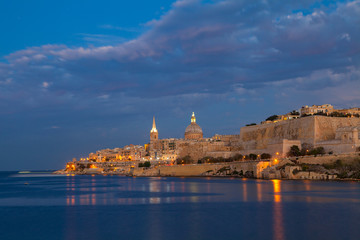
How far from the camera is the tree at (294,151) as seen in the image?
39.8m

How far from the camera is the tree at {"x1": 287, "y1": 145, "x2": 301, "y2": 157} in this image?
39.8 meters

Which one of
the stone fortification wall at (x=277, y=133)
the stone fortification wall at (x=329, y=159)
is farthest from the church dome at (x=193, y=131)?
the stone fortification wall at (x=329, y=159)

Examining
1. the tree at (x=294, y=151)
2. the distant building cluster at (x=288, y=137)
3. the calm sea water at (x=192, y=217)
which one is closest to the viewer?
the calm sea water at (x=192, y=217)

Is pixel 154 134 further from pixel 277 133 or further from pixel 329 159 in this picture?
pixel 329 159

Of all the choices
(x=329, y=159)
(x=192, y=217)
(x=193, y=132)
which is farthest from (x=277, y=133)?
(x=192, y=217)

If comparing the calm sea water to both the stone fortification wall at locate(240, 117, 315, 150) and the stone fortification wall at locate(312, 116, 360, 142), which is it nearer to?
the stone fortification wall at locate(312, 116, 360, 142)

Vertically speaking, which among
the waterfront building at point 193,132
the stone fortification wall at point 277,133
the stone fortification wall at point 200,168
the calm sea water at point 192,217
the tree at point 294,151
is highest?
the waterfront building at point 193,132

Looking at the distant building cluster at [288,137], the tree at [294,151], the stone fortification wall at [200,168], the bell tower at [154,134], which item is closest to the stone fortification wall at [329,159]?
the distant building cluster at [288,137]

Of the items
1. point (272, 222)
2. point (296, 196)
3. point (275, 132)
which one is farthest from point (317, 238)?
point (275, 132)

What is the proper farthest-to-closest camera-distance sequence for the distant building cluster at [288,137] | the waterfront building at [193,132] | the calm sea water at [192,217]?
the waterfront building at [193,132], the distant building cluster at [288,137], the calm sea water at [192,217]

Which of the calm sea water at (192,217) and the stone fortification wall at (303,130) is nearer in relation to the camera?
the calm sea water at (192,217)

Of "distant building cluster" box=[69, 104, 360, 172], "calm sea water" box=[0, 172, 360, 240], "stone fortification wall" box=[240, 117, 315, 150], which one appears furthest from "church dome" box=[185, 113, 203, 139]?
"calm sea water" box=[0, 172, 360, 240]

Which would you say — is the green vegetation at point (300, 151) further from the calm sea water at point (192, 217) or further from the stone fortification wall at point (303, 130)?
the calm sea water at point (192, 217)

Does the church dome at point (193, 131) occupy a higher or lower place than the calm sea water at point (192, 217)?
higher
